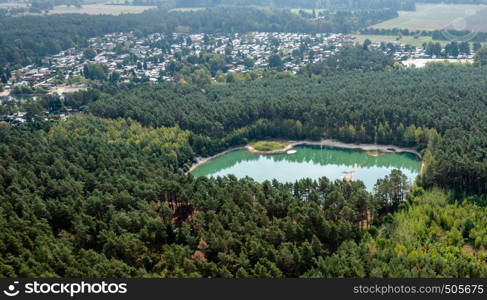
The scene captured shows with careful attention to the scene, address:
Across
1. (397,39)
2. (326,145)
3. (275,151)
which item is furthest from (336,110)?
(397,39)

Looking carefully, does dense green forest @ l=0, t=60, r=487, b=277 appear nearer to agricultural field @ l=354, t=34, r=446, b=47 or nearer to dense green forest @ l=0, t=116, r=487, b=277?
dense green forest @ l=0, t=116, r=487, b=277

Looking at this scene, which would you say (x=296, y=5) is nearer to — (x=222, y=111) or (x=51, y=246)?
(x=222, y=111)

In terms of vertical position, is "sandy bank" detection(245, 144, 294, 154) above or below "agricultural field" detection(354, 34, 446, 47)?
below

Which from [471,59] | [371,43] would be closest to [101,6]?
[371,43]

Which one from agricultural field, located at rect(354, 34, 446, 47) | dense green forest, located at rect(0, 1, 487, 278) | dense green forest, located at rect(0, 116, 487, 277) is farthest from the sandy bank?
agricultural field, located at rect(354, 34, 446, 47)

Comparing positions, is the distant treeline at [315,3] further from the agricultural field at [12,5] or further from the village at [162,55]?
the agricultural field at [12,5]
